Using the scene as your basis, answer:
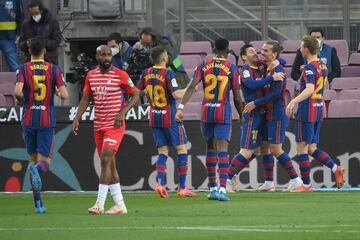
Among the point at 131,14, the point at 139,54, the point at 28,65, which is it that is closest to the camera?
the point at 28,65

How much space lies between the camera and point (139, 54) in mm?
22906

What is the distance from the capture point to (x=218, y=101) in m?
19.0

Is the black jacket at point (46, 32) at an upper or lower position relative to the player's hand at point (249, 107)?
upper

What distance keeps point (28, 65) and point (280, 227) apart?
15.7 feet

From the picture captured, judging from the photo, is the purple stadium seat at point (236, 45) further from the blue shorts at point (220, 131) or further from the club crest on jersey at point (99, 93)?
the club crest on jersey at point (99, 93)

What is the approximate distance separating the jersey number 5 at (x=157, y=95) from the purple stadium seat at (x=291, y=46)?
6.34m

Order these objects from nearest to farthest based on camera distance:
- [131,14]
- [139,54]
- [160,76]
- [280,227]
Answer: [280,227] → [160,76] → [139,54] → [131,14]

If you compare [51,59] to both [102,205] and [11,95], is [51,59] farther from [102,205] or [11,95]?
[102,205]

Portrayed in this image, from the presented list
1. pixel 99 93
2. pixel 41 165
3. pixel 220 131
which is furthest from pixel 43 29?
pixel 99 93

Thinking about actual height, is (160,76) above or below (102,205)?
above

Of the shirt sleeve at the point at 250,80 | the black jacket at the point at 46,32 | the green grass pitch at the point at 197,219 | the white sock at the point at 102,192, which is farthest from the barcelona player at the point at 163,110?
the black jacket at the point at 46,32

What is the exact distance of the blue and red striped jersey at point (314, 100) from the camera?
20.6 metres

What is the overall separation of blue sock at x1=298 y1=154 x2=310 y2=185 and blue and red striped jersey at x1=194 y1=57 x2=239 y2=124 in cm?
234

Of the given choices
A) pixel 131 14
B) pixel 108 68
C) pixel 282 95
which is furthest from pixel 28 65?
pixel 131 14
